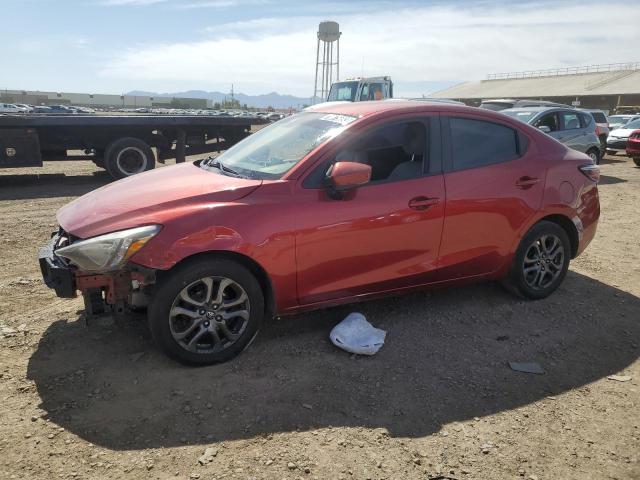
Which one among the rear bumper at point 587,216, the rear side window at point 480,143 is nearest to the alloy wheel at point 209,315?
the rear side window at point 480,143

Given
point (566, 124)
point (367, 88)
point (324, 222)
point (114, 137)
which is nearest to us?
point (324, 222)

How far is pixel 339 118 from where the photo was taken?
3828mm

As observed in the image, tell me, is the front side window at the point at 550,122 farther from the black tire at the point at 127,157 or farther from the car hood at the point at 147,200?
the car hood at the point at 147,200

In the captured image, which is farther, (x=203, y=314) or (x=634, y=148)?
(x=634, y=148)

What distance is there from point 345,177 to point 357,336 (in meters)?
1.15

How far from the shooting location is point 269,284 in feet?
11.0

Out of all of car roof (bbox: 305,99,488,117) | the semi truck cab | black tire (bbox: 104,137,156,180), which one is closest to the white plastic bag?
car roof (bbox: 305,99,488,117)

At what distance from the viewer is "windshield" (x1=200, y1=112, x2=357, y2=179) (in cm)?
360

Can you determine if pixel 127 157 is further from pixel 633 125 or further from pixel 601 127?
pixel 633 125

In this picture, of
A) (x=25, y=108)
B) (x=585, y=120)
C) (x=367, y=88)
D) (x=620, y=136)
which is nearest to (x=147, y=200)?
(x=585, y=120)

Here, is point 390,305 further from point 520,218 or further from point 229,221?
point 229,221

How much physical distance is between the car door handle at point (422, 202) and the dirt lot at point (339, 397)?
97cm

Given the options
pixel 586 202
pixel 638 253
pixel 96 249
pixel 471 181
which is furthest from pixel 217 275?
pixel 638 253

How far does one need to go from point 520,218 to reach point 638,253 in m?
2.85
